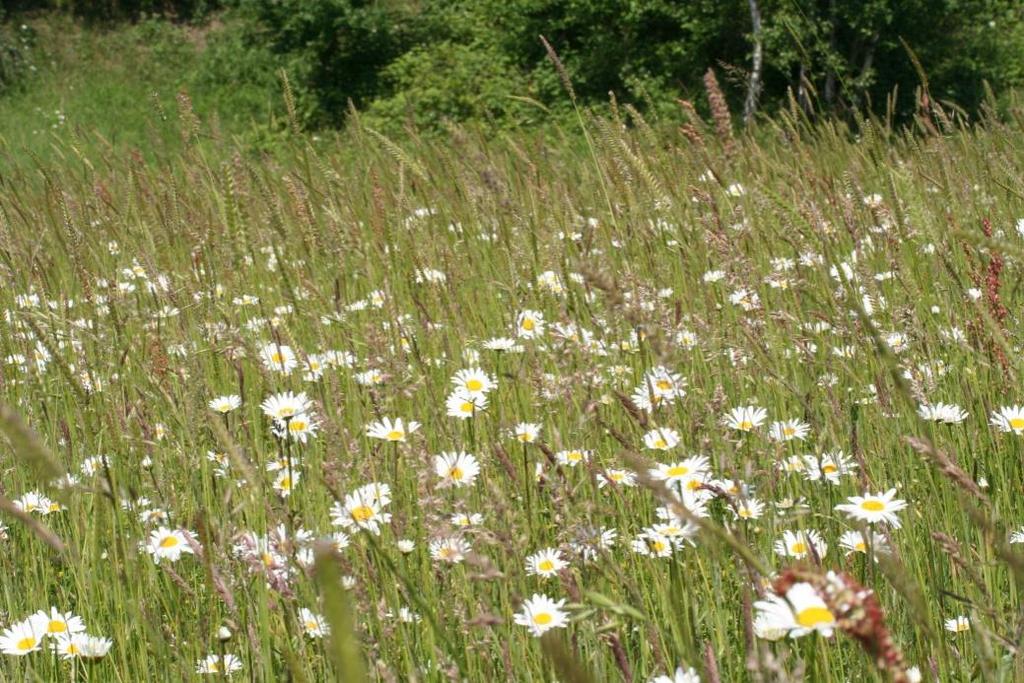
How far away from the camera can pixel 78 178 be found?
445 cm

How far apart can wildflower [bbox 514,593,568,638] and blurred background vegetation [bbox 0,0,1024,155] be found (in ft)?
38.2

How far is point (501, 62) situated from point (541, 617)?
581 inches

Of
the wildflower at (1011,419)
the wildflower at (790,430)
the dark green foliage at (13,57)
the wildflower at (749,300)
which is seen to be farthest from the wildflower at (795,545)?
the dark green foliage at (13,57)

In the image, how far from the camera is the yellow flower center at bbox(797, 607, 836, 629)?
0.74 m

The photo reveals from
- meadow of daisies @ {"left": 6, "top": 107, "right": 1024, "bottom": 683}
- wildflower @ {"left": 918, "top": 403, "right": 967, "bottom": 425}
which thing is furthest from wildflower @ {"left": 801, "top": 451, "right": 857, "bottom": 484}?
wildflower @ {"left": 918, "top": 403, "right": 967, "bottom": 425}

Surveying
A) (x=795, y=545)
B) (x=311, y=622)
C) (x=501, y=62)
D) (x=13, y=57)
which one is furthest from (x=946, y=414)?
(x=13, y=57)

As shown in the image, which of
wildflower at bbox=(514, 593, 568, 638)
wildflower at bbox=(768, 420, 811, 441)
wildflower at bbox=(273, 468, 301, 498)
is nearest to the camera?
wildflower at bbox=(514, 593, 568, 638)

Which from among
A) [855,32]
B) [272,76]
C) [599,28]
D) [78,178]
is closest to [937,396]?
[78,178]

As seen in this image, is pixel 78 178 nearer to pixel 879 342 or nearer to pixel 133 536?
pixel 133 536

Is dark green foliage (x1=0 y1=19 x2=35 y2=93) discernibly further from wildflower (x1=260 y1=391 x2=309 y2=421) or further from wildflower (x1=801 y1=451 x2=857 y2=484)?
wildflower (x1=801 y1=451 x2=857 y2=484)

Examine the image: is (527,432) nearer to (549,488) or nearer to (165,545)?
(549,488)

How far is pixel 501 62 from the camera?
1520 centimetres

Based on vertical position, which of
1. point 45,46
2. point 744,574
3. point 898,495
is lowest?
point 744,574

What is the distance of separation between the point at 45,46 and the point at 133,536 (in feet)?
66.4
